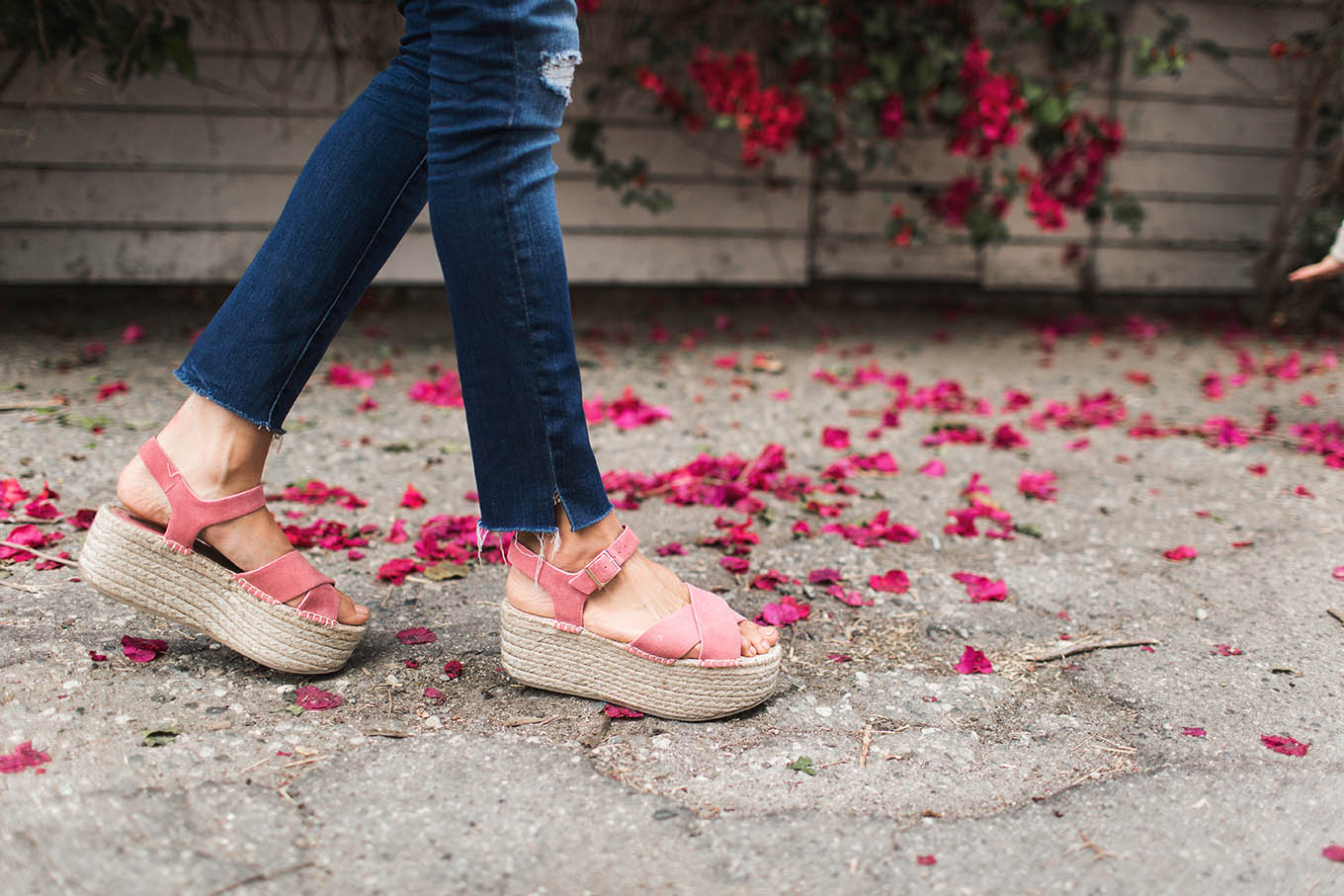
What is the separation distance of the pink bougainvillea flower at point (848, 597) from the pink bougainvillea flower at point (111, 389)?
1981 mm

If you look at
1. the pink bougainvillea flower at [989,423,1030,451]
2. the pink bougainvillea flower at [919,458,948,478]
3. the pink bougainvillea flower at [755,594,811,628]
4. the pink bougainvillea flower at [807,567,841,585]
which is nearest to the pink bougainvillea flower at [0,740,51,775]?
the pink bougainvillea flower at [755,594,811,628]

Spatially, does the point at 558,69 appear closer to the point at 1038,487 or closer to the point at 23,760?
the point at 23,760

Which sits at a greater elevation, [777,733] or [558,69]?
[558,69]

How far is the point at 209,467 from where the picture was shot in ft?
3.81

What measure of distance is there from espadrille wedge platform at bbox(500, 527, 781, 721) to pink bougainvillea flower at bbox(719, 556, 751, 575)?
0.44 meters

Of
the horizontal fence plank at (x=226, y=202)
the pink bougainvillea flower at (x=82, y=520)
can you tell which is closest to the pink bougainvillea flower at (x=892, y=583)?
the pink bougainvillea flower at (x=82, y=520)

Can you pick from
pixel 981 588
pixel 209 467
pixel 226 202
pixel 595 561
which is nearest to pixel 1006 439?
pixel 981 588

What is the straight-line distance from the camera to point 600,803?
3.42 feet

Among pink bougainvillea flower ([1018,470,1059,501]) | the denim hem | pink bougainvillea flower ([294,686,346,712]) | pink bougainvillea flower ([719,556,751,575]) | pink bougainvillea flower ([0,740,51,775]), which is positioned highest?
the denim hem

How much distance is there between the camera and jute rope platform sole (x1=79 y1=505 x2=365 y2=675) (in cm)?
114

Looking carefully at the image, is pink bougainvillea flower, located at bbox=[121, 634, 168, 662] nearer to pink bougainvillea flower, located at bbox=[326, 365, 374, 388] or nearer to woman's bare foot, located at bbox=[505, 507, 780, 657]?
woman's bare foot, located at bbox=[505, 507, 780, 657]

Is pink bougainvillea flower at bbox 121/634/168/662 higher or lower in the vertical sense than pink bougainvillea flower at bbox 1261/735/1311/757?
higher

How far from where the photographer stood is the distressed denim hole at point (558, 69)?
3.37ft

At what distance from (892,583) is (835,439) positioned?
0.88 metres
